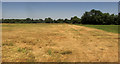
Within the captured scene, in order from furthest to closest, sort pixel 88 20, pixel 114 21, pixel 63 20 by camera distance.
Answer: pixel 63 20 < pixel 88 20 < pixel 114 21

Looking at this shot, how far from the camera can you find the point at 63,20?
8150cm

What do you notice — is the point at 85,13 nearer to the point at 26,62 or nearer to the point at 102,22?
the point at 102,22

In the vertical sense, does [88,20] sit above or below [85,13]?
below

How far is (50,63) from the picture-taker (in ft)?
11.9

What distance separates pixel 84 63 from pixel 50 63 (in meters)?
1.31

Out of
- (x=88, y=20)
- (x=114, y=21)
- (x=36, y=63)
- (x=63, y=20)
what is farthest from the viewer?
(x=63, y=20)

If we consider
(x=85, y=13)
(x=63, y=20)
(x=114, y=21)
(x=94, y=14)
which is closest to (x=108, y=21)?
(x=114, y=21)

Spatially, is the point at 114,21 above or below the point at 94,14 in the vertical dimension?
below

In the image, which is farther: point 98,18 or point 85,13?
point 85,13

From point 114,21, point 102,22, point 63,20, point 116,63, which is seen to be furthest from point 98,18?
point 116,63

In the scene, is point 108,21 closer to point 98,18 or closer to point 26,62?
point 98,18

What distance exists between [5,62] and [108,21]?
62.1 metres

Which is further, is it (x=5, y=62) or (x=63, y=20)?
(x=63, y=20)

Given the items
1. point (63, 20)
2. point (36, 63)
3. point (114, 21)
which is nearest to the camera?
point (36, 63)
